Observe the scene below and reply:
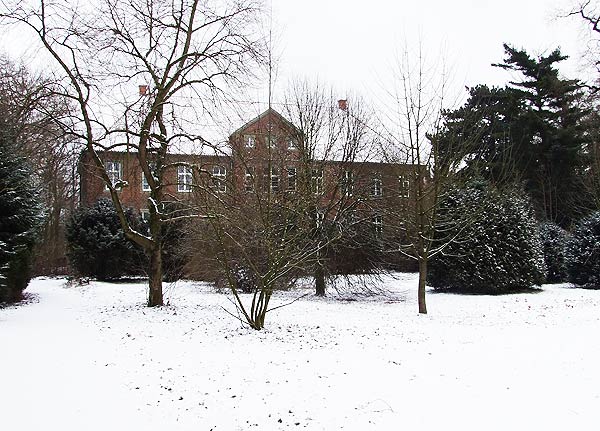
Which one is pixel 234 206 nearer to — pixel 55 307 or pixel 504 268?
pixel 55 307

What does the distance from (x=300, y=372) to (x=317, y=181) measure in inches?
435

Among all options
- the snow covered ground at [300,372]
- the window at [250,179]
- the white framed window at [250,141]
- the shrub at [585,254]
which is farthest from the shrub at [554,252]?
the window at [250,179]

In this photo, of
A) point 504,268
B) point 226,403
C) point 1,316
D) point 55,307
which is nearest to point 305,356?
point 226,403

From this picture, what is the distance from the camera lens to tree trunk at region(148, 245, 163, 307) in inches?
500

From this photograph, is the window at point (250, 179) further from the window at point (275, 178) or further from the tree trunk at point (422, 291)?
the tree trunk at point (422, 291)

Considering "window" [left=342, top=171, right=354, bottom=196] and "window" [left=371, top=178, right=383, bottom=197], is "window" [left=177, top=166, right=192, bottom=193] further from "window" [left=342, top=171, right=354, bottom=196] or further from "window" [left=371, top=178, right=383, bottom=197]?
"window" [left=371, top=178, right=383, bottom=197]

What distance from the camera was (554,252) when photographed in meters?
19.6

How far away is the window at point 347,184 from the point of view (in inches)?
675

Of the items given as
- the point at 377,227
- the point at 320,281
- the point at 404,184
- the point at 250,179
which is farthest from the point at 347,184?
the point at 250,179

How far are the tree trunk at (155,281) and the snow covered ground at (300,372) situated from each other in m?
1.55

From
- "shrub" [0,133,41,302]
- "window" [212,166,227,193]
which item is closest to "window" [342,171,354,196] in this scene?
"window" [212,166,227,193]

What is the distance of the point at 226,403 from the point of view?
200 inches

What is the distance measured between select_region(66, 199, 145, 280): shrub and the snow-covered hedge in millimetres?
12950

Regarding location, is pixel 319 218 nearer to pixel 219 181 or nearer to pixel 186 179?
pixel 219 181
